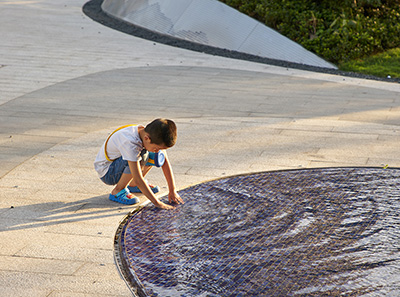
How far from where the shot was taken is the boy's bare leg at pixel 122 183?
4.64 m

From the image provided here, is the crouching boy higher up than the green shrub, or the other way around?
the crouching boy

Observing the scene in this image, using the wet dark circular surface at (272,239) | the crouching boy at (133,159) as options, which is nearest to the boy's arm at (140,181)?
the crouching boy at (133,159)

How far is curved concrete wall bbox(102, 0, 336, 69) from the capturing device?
11297 mm

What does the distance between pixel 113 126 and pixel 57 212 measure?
246cm

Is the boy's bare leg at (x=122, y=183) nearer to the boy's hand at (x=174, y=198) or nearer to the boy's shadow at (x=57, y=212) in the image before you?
the boy's shadow at (x=57, y=212)

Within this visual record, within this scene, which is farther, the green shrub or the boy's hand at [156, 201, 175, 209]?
the green shrub

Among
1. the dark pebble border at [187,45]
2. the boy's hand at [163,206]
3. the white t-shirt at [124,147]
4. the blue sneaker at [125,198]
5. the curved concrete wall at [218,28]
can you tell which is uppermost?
the white t-shirt at [124,147]

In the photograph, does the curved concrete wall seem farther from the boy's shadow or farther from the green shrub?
the boy's shadow

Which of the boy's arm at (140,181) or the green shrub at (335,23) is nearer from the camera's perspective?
the boy's arm at (140,181)

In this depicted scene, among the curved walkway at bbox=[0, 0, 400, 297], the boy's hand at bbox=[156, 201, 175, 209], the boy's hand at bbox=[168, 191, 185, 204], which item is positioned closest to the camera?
the curved walkway at bbox=[0, 0, 400, 297]

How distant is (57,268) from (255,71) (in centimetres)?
701

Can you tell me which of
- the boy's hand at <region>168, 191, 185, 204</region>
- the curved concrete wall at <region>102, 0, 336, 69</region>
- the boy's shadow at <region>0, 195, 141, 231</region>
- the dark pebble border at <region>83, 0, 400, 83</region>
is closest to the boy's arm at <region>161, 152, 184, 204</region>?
the boy's hand at <region>168, 191, 185, 204</region>

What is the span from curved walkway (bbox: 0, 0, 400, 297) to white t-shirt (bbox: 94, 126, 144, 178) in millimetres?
335

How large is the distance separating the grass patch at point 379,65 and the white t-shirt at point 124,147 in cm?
690
